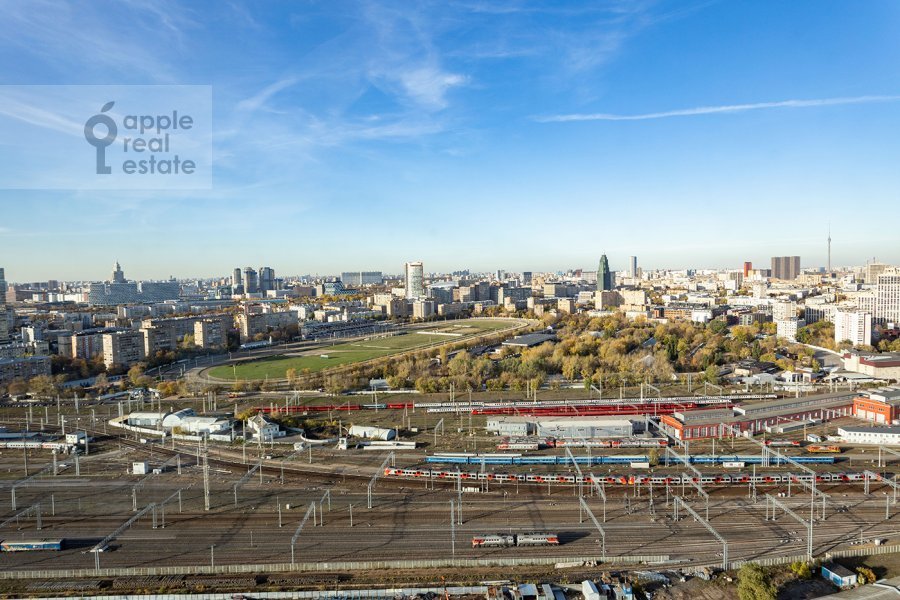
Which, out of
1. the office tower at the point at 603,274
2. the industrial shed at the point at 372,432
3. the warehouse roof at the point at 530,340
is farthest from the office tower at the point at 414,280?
the industrial shed at the point at 372,432

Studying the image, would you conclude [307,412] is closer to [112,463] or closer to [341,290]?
[112,463]

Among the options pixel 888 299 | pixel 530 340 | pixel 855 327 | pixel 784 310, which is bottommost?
pixel 530 340

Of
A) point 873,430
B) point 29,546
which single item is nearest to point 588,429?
point 873,430

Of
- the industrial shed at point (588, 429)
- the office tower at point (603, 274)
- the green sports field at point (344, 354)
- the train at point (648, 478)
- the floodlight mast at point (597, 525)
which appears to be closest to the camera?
the floodlight mast at point (597, 525)

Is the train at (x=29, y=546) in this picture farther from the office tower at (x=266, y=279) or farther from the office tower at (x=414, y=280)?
the office tower at (x=266, y=279)

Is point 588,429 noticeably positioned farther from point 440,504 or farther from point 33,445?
point 33,445

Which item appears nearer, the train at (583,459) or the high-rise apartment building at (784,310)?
the train at (583,459)

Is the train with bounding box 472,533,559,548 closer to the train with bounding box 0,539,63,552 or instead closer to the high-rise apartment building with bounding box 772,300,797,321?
the train with bounding box 0,539,63,552
